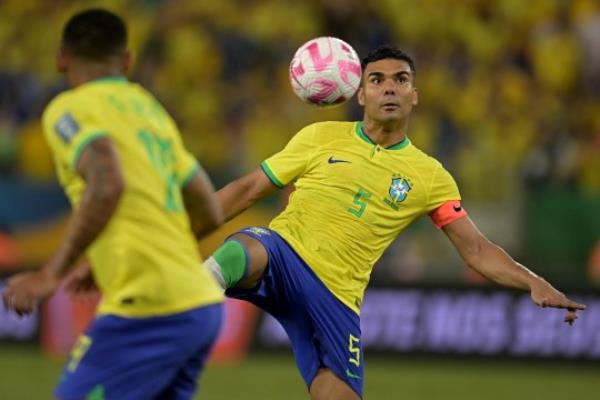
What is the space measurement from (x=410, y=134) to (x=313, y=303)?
24.6ft

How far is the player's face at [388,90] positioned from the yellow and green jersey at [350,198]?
208mm

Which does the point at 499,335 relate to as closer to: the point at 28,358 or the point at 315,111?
the point at 315,111

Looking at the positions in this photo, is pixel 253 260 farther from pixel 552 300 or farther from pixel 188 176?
pixel 188 176

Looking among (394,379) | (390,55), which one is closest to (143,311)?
(390,55)

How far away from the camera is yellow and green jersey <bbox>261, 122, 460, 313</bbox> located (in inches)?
274

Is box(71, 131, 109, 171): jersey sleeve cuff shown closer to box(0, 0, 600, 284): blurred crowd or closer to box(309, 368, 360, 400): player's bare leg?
box(309, 368, 360, 400): player's bare leg

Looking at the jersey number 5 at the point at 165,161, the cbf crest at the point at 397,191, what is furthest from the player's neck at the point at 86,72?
the cbf crest at the point at 397,191

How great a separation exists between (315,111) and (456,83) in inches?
82.4

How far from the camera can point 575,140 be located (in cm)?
1428

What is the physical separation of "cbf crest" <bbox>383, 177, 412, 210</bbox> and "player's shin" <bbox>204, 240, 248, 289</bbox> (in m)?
0.91

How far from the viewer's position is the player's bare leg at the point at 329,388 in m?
6.86

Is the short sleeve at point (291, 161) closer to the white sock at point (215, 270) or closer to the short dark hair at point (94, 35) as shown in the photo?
the white sock at point (215, 270)

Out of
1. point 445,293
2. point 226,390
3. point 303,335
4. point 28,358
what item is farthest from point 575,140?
point 303,335

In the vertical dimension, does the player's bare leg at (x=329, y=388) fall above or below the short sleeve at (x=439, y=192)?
below
